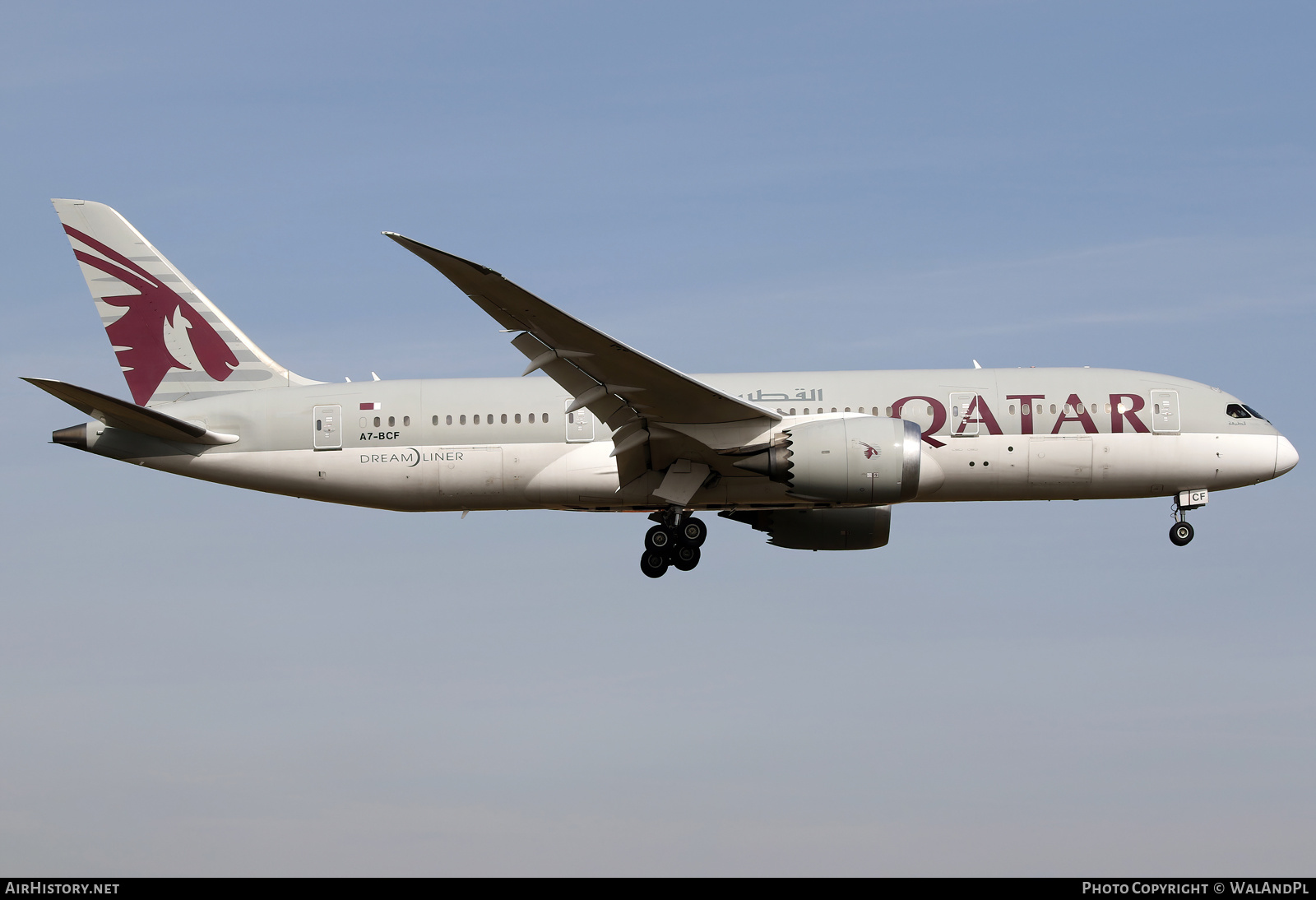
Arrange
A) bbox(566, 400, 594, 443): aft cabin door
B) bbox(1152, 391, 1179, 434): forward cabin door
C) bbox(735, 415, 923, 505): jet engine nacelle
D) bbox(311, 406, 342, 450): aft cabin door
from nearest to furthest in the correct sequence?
1. bbox(735, 415, 923, 505): jet engine nacelle
2. bbox(566, 400, 594, 443): aft cabin door
3. bbox(1152, 391, 1179, 434): forward cabin door
4. bbox(311, 406, 342, 450): aft cabin door

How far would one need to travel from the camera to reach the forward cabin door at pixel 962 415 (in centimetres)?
2941

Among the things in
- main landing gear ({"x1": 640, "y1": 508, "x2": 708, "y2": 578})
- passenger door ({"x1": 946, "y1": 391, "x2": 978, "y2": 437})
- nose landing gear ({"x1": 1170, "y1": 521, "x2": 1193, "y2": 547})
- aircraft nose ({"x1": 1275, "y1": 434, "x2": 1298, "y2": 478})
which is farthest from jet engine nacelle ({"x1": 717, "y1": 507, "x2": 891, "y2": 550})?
aircraft nose ({"x1": 1275, "y1": 434, "x2": 1298, "y2": 478})

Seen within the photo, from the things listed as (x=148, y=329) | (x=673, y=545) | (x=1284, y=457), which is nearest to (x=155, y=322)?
(x=148, y=329)

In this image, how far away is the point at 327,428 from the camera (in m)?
30.7

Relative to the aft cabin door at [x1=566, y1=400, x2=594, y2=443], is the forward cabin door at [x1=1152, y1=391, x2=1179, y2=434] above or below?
above

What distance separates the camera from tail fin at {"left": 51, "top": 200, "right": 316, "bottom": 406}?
33031 mm

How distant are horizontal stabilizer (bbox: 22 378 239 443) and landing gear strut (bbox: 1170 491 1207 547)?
22000 millimetres

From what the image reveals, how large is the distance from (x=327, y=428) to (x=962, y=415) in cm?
1457

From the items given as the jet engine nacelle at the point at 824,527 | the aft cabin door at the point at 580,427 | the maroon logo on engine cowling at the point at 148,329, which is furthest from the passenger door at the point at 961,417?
the maroon logo on engine cowling at the point at 148,329

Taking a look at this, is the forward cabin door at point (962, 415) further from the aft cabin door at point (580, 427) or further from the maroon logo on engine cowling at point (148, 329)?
the maroon logo on engine cowling at point (148, 329)

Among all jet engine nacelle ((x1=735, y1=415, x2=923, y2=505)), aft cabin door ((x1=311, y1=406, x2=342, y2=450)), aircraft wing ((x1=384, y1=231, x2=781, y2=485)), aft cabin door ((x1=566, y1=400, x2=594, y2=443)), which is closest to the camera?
aircraft wing ((x1=384, y1=231, x2=781, y2=485))

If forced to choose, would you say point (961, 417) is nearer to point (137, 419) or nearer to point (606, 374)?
point (606, 374)

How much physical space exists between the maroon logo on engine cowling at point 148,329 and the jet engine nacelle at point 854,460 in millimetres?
14832

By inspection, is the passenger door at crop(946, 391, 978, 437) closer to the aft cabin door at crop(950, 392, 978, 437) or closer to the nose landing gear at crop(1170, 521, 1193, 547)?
the aft cabin door at crop(950, 392, 978, 437)
